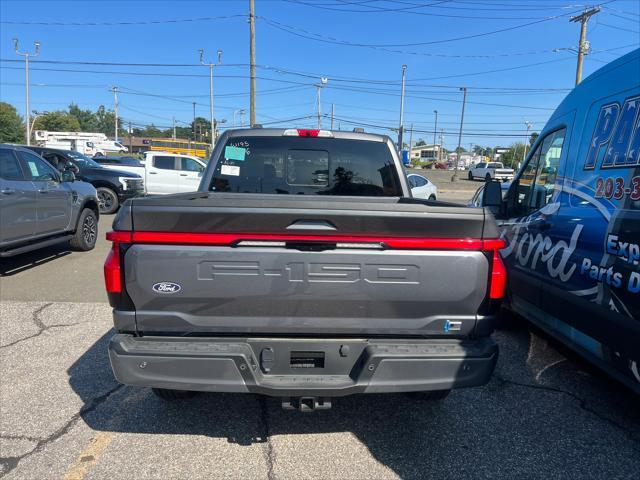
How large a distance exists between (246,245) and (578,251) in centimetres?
260

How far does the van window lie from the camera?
4207 mm

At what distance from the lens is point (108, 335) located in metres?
4.82

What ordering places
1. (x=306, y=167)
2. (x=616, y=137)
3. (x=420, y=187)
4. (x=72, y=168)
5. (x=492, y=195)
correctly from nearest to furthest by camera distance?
1. (x=616, y=137)
2. (x=306, y=167)
3. (x=492, y=195)
4. (x=72, y=168)
5. (x=420, y=187)

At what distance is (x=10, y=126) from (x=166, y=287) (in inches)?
4138

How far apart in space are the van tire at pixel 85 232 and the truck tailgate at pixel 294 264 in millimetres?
7089

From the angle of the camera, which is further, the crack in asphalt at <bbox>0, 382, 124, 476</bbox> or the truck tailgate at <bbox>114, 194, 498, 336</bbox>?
the crack in asphalt at <bbox>0, 382, 124, 476</bbox>

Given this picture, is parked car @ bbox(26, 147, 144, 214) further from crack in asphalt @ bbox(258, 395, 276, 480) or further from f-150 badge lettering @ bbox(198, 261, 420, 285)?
f-150 badge lettering @ bbox(198, 261, 420, 285)

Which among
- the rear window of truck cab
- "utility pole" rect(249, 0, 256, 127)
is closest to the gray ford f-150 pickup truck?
the rear window of truck cab

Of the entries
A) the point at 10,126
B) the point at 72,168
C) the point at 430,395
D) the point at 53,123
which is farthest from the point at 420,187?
the point at 53,123

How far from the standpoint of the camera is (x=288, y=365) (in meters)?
2.47

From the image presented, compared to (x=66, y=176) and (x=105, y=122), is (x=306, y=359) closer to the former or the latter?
(x=66, y=176)

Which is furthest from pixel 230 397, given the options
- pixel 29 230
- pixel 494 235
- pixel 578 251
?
pixel 29 230

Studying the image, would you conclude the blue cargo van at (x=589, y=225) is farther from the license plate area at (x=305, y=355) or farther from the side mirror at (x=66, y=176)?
the side mirror at (x=66, y=176)

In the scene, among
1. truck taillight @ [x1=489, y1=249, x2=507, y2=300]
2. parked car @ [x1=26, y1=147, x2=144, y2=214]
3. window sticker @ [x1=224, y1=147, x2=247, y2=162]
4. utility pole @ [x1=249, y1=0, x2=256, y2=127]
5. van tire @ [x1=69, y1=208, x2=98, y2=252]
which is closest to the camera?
truck taillight @ [x1=489, y1=249, x2=507, y2=300]
